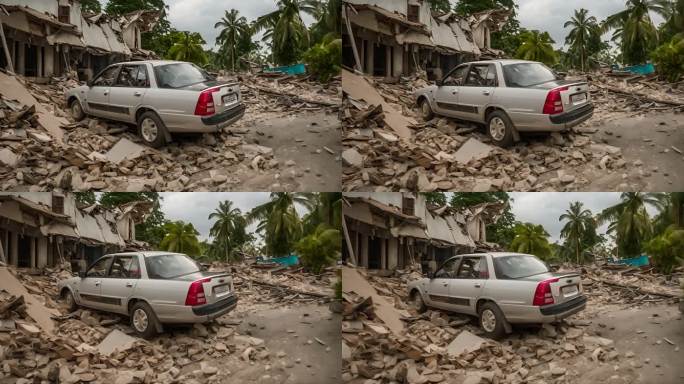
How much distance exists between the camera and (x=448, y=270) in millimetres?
5242

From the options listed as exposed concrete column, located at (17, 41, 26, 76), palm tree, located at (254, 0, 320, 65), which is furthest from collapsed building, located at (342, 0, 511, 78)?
exposed concrete column, located at (17, 41, 26, 76)

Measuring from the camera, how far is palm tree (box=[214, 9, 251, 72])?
526cm

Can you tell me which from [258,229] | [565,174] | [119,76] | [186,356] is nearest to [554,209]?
[565,174]

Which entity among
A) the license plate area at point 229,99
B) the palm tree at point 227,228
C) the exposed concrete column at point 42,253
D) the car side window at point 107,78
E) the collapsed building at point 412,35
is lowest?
the exposed concrete column at point 42,253

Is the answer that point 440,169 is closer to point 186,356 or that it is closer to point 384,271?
point 384,271

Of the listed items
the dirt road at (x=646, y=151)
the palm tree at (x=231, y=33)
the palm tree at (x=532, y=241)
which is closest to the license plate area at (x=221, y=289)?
the palm tree at (x=231, y=33)

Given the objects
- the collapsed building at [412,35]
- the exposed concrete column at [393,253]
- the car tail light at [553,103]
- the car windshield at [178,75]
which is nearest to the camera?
the car tail light at [553,103]

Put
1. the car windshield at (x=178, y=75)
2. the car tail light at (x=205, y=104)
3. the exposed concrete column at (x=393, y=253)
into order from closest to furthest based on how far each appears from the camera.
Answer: the car tail light at (x=205, y=104)
the car windshield at (x=178, y=75)
the exposed concrete column at (x=393, y=253)

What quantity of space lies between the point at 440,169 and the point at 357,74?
3.12 ft

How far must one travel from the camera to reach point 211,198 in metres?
4.99

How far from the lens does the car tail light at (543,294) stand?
16.0 ft

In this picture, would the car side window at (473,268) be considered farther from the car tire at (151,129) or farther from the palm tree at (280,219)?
the car tire at (151,129)

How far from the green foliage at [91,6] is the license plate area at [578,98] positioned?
3.47m

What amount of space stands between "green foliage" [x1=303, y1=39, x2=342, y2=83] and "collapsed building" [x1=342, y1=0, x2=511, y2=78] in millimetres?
100
